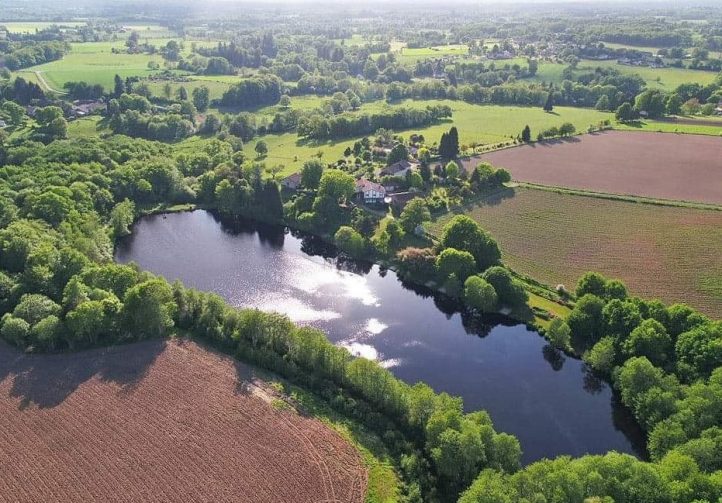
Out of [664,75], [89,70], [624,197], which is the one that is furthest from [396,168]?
[664,75]

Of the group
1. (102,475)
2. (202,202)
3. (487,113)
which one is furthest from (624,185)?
(102,475)

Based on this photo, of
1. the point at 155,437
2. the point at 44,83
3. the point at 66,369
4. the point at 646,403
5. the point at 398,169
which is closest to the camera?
the point at 155,437

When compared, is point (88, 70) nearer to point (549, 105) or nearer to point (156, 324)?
point (549, 105)

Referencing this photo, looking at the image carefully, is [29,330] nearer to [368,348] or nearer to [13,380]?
[13,380]

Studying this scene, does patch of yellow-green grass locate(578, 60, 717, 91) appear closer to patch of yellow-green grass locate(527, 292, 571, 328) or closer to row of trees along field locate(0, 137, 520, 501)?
patch of yellow-green grass locate(527, 292, 571, 328)

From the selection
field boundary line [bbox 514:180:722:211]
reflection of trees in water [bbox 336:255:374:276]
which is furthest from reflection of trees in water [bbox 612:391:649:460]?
field boundary line [bbox 514:180:722:211]

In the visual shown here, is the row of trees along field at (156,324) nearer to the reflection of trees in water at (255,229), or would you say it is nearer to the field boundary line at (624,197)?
the reflection of trees in water at (255,229)
